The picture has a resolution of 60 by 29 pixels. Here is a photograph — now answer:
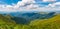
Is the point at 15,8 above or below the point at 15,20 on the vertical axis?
above

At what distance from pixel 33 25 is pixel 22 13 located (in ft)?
1.59

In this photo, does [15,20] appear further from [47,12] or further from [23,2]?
[47,12]

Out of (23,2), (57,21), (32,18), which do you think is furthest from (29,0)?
(57,21)

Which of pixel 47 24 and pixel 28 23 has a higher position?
pixel 28 23

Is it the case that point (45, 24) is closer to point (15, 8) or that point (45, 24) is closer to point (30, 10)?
point (30, 10)

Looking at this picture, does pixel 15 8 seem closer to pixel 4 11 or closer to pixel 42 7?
pixel 4 11

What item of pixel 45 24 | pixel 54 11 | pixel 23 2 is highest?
pixel 23 2

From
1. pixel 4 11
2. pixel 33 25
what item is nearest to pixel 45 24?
pixel 33 25

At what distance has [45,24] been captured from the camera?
5543 mm

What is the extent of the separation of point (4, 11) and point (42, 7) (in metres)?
1.13

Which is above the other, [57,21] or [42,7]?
[42,7]

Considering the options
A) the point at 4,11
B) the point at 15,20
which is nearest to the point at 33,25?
the point at 15,20

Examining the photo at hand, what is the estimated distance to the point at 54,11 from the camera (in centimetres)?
558

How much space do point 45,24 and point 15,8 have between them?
101 cm
